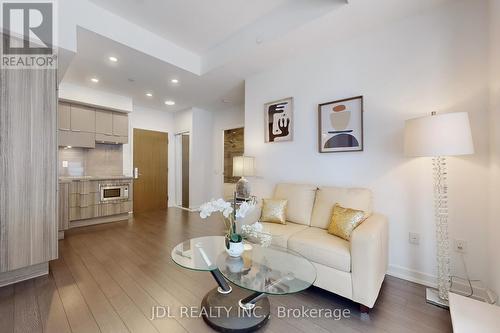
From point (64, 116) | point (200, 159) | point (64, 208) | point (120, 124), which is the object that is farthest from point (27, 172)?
point (200, 159)

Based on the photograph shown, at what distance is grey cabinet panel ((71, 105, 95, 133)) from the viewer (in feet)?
13.8

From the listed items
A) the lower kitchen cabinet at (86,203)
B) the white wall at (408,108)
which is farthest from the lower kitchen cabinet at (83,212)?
the white wall at (408,108)

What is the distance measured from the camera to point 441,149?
67.0 inches

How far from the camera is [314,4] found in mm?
2301

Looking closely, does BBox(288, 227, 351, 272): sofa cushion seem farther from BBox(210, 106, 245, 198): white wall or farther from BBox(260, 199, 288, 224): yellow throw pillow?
BBox(210, 106, 245, 198): white wall

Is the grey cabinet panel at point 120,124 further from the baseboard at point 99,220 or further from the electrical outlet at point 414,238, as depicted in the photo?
the electrical outlet at point 414,238

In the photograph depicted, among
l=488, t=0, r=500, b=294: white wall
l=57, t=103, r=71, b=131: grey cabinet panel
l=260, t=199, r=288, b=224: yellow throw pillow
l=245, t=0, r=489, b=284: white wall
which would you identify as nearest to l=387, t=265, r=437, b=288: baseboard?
l=245, t=0, r=489, b=284: white wall

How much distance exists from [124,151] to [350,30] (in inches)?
200

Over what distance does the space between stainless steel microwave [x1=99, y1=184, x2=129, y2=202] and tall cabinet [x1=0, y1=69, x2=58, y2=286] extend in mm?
2217

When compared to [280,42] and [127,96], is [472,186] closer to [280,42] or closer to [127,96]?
[280,42]

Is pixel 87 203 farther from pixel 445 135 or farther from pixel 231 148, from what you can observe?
pixel 445 135

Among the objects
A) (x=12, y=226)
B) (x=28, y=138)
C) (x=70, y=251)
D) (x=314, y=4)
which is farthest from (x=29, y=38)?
(x=314, y=4)

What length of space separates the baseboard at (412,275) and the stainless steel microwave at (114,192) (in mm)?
4821

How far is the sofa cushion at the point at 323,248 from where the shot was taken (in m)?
1.78
